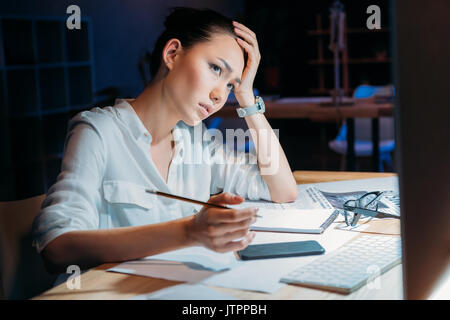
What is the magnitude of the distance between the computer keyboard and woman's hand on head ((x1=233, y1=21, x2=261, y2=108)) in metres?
0.50

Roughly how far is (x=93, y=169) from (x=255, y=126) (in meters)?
0.45

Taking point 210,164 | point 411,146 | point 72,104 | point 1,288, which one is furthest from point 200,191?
point 72,104

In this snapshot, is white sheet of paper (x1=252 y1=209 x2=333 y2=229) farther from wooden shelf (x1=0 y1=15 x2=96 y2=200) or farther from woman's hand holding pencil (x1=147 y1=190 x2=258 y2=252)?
wooden shelf (x1=0 y1=15 x2=96 y2=200)

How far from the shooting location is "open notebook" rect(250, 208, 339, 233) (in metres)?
1.02

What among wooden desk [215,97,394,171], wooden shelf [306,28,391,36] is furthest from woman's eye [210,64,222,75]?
wooden shelf [306,28,391,36]

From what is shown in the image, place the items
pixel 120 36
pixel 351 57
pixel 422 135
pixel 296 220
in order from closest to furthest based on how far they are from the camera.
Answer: pixel 422 135
pixel 296 220
pixel 120 36
pixel 351 57

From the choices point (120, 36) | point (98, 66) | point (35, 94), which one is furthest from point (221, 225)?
point (120, 36)

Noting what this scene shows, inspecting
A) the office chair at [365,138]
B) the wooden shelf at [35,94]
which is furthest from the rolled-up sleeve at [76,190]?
the office chair at [365,138]

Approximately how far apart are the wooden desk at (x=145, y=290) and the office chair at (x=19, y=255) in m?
0.32

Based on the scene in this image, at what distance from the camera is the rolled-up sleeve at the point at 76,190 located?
2.98ft

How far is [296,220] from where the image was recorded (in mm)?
1079

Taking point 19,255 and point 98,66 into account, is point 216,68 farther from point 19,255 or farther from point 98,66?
point 98,66

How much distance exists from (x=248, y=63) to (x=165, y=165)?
324 mm
